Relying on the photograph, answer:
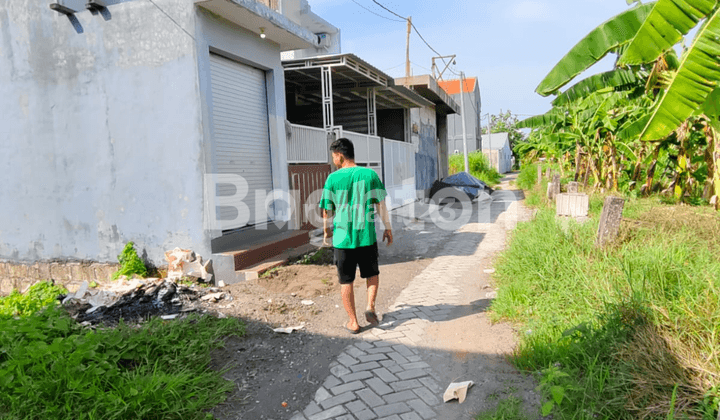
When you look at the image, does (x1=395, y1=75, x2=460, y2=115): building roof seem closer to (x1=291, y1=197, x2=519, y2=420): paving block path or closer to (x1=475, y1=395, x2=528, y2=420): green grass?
(x1=291, y1=197, x2=519, y2=420): paving block path

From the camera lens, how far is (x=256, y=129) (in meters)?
8.20

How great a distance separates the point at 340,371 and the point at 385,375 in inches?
15.1

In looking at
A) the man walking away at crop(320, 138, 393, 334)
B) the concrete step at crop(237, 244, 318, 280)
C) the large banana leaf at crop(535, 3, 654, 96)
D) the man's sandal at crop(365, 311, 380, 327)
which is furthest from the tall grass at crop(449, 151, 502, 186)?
the man walking away at crop(320, 138, 393, 334)

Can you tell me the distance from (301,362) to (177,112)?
164 inches

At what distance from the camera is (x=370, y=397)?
3480 millimetres

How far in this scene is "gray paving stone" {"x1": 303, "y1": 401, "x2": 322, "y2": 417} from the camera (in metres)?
3.35

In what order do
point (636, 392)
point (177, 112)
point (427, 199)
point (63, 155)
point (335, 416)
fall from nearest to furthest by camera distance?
point (636, 392)
point (335, 416)
point (177, 112)
point (63, 155)
point (427, 199)

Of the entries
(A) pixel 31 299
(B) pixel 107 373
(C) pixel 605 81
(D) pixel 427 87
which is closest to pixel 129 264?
(A) pixel 31 299

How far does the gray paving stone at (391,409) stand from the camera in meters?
3.25

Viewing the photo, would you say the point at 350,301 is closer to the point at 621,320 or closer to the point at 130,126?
the point at 621,320

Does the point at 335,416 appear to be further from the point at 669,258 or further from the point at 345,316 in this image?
the point at 669,258

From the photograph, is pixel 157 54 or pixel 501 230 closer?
pixel 157 54

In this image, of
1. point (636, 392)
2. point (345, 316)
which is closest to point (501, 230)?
point (345, 316)

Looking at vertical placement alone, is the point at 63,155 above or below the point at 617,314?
above
